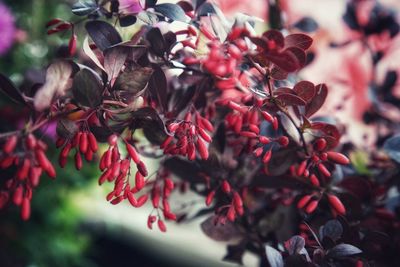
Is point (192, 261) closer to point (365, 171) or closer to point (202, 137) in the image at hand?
point (365, 171)

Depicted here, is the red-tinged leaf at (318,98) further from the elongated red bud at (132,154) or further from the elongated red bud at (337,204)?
the elongated red bud at (132,154)

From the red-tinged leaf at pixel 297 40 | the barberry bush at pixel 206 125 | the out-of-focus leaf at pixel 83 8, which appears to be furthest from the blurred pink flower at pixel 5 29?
the red-tinged leaf at pixel 297 40

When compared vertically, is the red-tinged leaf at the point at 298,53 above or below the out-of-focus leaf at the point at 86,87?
above

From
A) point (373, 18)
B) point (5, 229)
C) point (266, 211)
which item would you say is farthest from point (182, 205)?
point (5, 229)

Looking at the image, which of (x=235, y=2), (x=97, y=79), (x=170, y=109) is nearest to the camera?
(x=97, y=79)

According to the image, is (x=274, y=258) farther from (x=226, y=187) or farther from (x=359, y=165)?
(x=359, y=165)

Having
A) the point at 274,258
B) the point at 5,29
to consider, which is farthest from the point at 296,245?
the point at 5,29

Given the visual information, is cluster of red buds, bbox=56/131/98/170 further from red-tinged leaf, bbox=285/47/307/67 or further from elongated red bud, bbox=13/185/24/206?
red-tinged leaf, bbox=285/47/307/67
